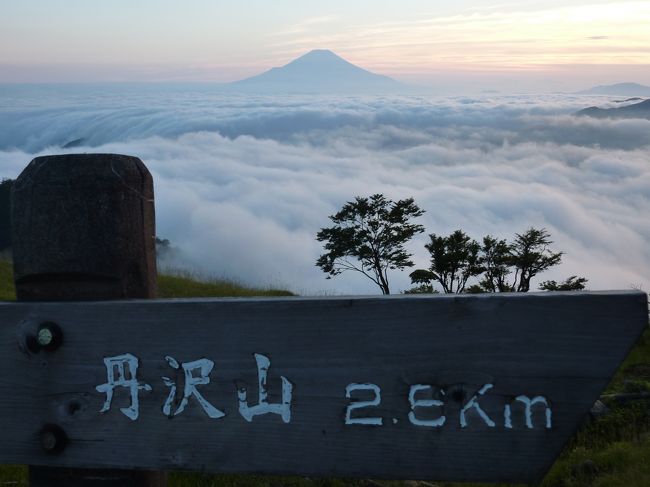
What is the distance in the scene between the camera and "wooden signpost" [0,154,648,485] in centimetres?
164

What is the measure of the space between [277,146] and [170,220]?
1968 inches

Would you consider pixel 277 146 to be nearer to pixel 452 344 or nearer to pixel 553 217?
pixel 553 217

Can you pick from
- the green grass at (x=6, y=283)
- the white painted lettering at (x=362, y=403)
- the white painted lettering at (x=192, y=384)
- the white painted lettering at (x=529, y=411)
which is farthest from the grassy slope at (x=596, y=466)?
the green grass at (x=6, y=283)

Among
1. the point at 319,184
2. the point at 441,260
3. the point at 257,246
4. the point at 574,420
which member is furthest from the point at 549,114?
the point at 574,420

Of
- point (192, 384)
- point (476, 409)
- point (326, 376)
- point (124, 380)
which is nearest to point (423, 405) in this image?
point (476, 409)

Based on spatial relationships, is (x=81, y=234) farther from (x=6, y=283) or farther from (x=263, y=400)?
(x=6, y=283)

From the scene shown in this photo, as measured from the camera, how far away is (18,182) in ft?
6.00

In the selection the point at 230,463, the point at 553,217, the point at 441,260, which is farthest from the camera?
the point at 553,217

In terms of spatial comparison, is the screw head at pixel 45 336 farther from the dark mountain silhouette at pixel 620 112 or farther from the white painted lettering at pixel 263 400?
the dark mountain silhouette at pixel 620 112

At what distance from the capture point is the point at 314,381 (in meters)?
1.73

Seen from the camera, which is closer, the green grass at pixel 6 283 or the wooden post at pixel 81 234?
the wooden post at pixel 81 234

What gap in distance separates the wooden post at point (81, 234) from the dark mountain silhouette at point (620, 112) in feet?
585

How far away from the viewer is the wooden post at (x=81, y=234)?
5.92 ft

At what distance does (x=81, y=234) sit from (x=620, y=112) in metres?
185
